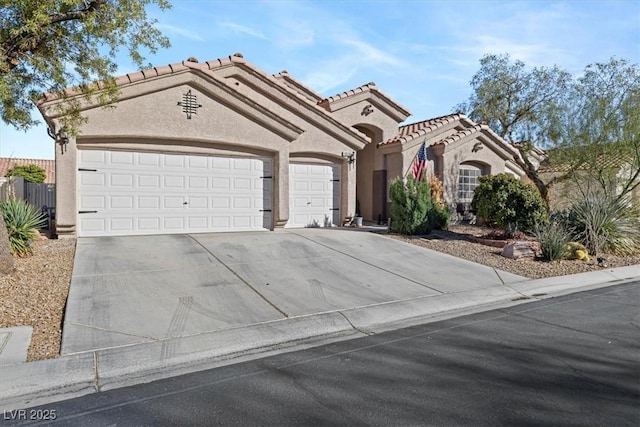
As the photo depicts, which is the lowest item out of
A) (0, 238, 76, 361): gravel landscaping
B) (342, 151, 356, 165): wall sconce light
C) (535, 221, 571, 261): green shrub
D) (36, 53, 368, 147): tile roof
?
(0, 238, 76, 361): gravel landscaping

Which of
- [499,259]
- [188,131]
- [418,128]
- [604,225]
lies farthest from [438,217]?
[188,131]

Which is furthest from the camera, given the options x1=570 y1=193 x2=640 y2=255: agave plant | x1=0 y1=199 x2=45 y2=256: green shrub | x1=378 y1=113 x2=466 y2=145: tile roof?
x1=378 y1=113 x2=466 y2=145: tile roof

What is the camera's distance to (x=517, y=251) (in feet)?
38.1

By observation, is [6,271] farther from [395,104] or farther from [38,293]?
[395,104]

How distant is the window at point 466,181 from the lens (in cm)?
1928

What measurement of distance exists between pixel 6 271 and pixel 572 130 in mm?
16949

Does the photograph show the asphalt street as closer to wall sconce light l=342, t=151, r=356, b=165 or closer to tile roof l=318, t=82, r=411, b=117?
wall sconce light l=342, t=151, r=356, b=165

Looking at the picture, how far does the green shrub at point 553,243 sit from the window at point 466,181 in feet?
24.6

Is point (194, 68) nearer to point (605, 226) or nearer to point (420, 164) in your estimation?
point (420, 164)

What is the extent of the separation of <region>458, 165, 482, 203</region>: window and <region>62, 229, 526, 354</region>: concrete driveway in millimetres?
8002

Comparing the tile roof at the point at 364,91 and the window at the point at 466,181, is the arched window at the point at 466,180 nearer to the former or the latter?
the window at the point at 466,181

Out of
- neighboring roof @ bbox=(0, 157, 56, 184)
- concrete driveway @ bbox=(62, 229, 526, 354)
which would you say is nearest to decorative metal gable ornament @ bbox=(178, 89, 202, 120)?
concrete driveway @ bbox=(62, 229, 526, 354)

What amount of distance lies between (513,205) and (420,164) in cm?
417

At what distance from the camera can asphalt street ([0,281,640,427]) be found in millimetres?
3773
